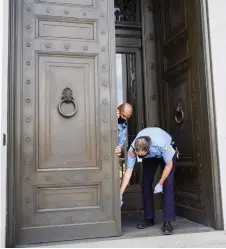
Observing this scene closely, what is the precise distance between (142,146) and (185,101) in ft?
3.70

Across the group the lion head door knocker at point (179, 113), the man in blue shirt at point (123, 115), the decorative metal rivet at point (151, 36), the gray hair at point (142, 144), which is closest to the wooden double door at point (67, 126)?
the gray hair at point (142, 144)

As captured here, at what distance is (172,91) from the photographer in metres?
4.34

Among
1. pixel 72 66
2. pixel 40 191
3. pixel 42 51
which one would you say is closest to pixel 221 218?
pixel 40 191

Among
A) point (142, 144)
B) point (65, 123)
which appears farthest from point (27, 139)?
point (142, 144)

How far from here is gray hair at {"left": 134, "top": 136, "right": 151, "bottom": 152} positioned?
3.17 metres

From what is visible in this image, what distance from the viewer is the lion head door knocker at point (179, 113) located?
13.4ft

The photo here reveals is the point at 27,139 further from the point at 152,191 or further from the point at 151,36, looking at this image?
the point at 151,36

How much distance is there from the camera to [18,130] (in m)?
3.06

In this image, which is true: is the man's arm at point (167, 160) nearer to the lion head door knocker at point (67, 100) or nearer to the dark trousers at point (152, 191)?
the dark trousers at point (152, 191)

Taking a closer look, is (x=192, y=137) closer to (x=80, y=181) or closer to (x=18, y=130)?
(x=80, y=181)

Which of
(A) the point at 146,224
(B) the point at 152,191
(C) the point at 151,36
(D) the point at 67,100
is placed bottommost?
(A) the point at 146,224

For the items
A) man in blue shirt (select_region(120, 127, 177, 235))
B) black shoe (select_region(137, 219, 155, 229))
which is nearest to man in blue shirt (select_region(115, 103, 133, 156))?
man in blue shirt (select_region(120, 127, 177, 235))

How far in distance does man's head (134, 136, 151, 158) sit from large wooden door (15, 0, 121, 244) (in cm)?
24

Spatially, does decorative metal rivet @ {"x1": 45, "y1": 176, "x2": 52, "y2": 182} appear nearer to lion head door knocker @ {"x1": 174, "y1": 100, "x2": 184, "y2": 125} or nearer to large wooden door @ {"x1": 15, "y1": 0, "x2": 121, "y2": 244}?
large wooden door @ {"x1": 15, "y1": 0, "x2": 121, "y2": 244}
